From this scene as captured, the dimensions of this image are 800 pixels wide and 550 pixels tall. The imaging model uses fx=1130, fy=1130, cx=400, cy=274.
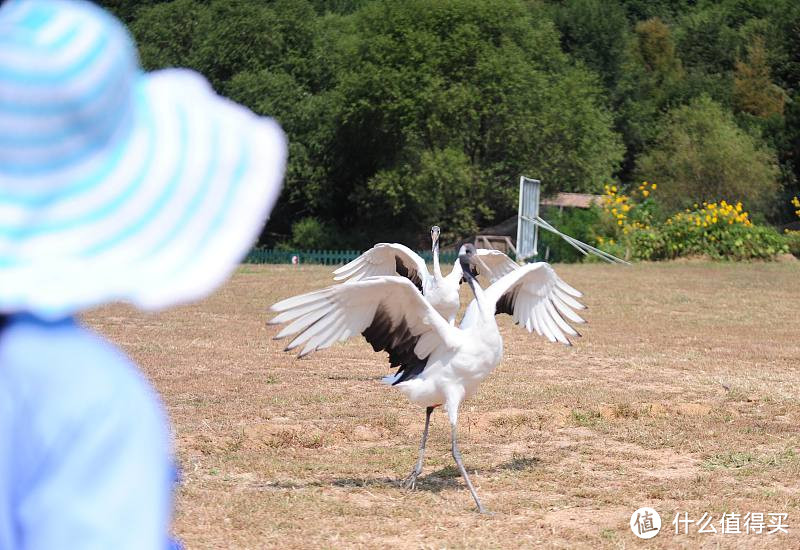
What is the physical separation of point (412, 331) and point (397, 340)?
110mm

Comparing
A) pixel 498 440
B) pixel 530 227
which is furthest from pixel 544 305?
pixel 530 227

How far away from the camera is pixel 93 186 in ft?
3.72

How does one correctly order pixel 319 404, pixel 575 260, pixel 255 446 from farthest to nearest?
pixel 575 260 < pixel 319 404 < pixel 255 446

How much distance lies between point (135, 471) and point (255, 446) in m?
6.24

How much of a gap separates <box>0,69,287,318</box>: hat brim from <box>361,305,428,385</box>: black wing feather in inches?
205

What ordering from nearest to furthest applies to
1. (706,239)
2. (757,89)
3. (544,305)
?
1. (544,305)
2. (706,239)
3. (757,89)

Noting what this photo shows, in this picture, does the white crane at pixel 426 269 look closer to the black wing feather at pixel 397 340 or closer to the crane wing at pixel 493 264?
the crane wing at pixel 493 264

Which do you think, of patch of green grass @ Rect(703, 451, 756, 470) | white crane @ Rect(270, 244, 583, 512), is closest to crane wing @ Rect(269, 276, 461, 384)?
white crane @ Rect(270, 244, 583, 512)

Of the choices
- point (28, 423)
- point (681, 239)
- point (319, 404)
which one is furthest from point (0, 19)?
point (681, 239)

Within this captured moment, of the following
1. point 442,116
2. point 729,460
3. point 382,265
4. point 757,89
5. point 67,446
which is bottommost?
point 729,460

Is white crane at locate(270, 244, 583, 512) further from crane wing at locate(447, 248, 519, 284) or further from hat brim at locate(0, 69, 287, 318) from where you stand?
hat brim at locate(0, 69, 287, 318)

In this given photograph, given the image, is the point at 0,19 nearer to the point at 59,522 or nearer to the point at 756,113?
the point at 59,522

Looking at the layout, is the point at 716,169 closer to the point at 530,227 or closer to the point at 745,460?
the point at 530,227

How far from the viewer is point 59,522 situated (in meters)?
1.07
